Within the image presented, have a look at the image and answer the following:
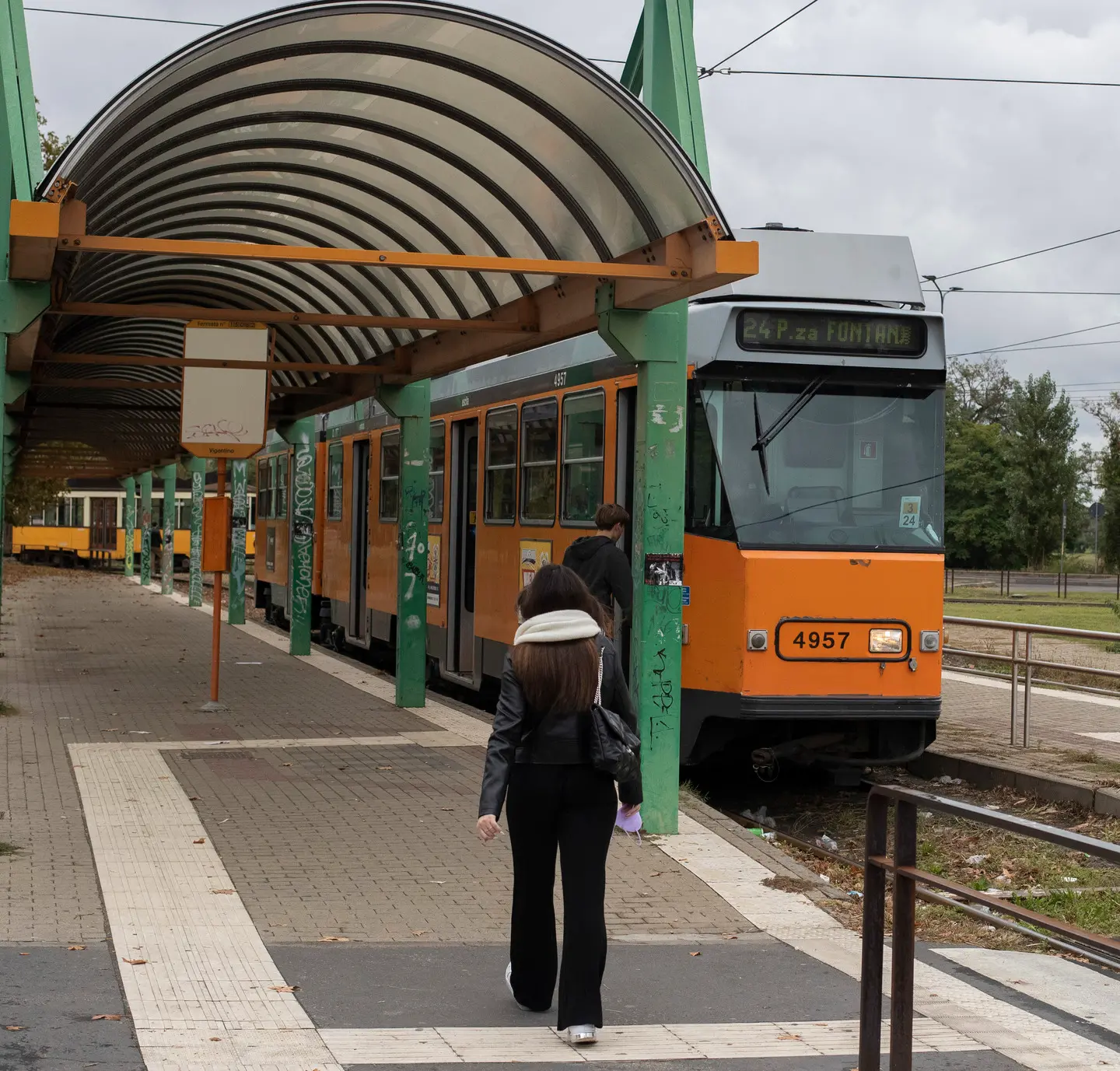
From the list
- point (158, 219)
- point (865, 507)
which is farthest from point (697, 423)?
point (158, 219)

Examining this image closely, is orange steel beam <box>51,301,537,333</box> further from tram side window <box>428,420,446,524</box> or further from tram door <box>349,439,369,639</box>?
tram door <box>349,439,369,639</box>

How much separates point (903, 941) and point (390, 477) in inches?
532

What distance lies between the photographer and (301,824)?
8562 mm

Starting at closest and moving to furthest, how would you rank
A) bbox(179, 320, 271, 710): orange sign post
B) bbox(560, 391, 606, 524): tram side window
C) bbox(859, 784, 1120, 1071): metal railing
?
bbox(859, 784, 1120, 1071): metal railing
bbox(560, 391, 606, 524): tram side window
bbox(179, 320, 271, 710): orange sign post

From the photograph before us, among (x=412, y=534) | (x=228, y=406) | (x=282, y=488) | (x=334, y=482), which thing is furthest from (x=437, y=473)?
(x=282, y=488)

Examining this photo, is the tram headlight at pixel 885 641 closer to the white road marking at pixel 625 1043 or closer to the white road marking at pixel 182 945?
the white road marking at pixel 182 945

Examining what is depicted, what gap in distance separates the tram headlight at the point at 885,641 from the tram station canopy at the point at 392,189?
267 cm

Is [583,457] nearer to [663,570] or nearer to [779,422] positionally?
[779,422]

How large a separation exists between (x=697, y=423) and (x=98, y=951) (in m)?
5.44

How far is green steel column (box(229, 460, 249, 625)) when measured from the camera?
85.4 ft

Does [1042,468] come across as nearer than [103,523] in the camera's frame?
Yes

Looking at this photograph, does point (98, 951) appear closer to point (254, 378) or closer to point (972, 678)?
point (254, 378)

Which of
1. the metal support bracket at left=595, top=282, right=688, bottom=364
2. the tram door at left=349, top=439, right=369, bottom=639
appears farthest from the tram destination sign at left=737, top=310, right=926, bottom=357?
the tram door at left=349, top=439, right=369, bottom=639

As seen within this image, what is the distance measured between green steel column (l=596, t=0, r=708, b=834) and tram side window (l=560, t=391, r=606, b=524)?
2462 millimetres
